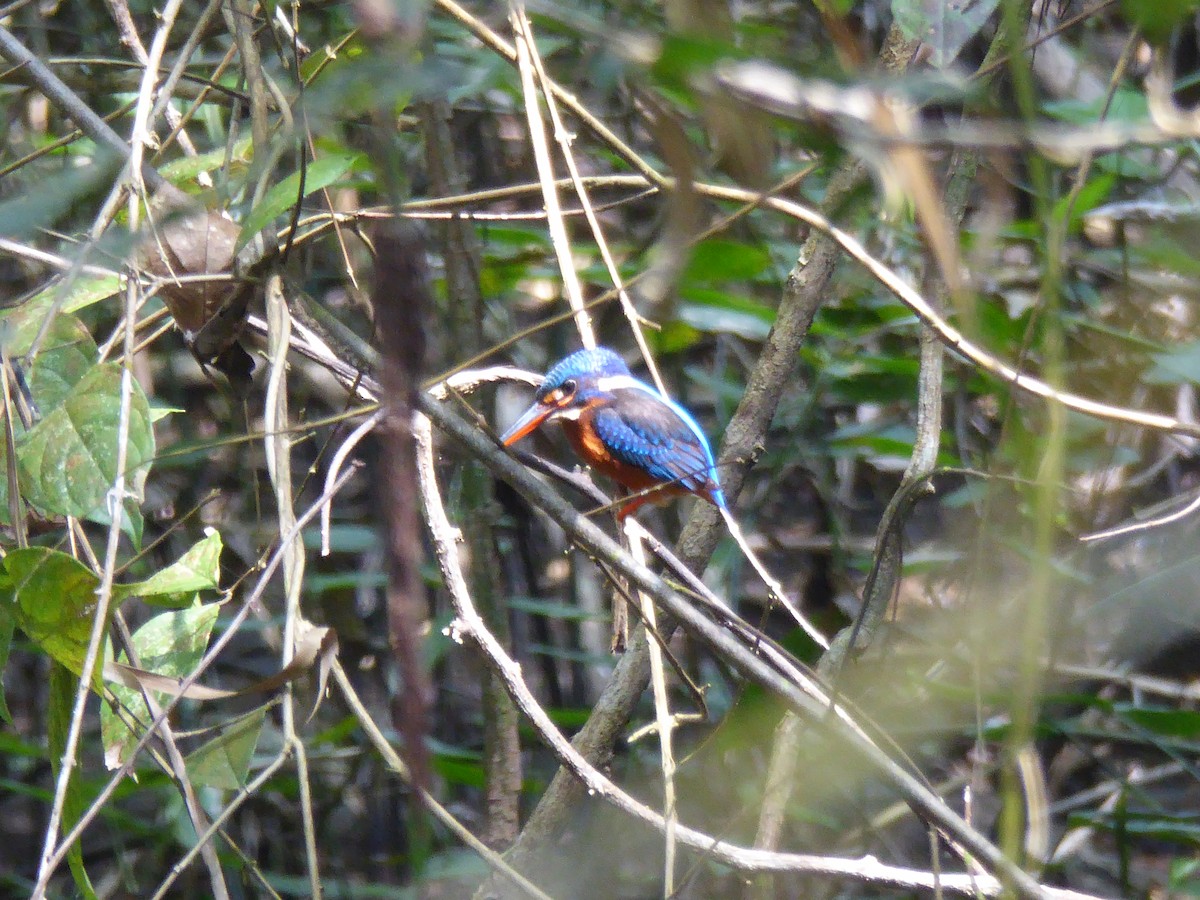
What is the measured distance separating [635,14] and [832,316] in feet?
9.06

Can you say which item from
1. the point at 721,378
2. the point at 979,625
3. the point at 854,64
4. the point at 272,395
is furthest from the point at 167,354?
the point at 854,64

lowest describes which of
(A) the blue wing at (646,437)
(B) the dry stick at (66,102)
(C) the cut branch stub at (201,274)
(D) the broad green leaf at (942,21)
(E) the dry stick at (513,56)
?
(A) the blue wing at (646,437)

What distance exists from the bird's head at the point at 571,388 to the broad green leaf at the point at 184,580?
1362 mm

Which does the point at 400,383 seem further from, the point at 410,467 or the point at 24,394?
the point at 24,394

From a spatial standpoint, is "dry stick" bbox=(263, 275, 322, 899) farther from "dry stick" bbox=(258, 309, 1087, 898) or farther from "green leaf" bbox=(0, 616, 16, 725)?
"green leaf" bbox=(0, 616, 16, 725)

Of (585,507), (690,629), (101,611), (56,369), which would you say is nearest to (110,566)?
(101,611)

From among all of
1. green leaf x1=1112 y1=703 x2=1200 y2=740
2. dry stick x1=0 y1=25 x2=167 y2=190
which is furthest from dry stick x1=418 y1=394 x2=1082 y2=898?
green leaf x1=1112 y1=703 x2=1200 y2=740

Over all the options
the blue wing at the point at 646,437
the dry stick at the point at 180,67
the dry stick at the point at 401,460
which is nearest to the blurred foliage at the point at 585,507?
the dry stick at the point at 180,67

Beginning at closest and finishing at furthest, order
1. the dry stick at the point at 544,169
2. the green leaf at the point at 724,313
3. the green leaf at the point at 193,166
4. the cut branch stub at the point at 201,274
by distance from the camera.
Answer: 1. the dry stick at the point at 544,169
2. the cut branch stub at the point at 201,274
3. the green leaf at the point at 193,166
4. the green leaf at the point at 724,313

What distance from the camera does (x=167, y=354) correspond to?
166 inches

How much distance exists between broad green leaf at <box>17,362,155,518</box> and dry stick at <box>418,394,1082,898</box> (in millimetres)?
383

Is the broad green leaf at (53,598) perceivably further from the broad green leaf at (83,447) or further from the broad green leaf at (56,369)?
the broad green leaf at (56,369)

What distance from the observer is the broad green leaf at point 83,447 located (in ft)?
5.12

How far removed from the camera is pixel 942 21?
5.54 ft
